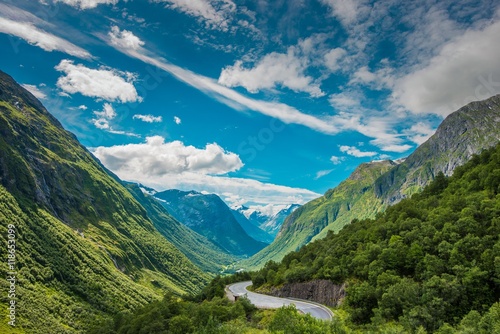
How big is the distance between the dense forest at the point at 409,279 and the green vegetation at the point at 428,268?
19 centimetres

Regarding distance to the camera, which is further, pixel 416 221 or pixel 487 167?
pixel 487 167

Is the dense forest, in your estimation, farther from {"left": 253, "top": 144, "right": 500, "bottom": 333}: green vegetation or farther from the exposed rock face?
the exposed rock face

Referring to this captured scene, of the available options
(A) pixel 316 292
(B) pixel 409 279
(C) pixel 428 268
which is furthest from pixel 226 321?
(C) pixel 428 268

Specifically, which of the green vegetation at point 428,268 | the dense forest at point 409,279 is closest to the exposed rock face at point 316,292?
the green vegetation at point 428,268

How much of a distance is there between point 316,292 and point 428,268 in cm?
3453

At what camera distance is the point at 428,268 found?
72188mm

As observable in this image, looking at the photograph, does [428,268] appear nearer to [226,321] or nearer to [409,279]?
[409,279]

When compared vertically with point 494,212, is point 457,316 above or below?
below

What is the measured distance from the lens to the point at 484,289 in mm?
64875

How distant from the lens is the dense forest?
202ft

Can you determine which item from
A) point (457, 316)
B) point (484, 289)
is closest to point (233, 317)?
point (457, 316)

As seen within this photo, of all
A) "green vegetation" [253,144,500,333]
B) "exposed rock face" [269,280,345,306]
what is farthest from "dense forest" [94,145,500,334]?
"exposed rock face" [269,280,345,306]

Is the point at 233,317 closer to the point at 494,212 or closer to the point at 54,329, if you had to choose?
the point at 494,212

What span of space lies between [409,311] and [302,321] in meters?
21.1
